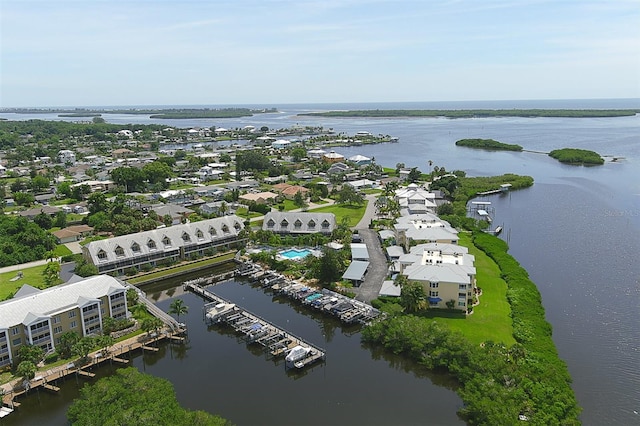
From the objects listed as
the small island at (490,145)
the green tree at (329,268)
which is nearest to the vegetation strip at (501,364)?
the green tree at (329,268)

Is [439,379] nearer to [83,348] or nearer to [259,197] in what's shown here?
[83,348]

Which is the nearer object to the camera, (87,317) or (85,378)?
(85,378)

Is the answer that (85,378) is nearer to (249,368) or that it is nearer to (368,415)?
(249,368)

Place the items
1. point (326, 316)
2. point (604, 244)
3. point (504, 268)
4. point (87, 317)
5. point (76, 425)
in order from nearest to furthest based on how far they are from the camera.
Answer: point (76, 425) < point (87, 317) < point (326, 316) < point (504, 268) < point (604, 244)

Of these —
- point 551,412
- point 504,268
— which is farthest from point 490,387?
point 504,268

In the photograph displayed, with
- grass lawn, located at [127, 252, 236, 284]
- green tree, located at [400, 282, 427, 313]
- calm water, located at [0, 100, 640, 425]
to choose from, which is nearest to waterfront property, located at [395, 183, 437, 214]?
calm water, located at [0, 100, 640, 425]

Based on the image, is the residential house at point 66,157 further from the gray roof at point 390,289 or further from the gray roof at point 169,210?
the gray roof at point 390,289

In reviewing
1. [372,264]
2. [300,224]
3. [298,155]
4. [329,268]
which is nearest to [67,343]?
[329,268]
